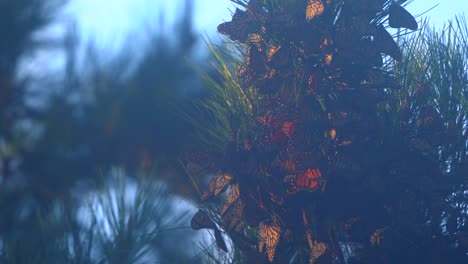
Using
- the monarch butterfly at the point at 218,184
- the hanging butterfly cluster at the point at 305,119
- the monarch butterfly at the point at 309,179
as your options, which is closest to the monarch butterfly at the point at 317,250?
the hanging butterfly cluster at the point at 305,119

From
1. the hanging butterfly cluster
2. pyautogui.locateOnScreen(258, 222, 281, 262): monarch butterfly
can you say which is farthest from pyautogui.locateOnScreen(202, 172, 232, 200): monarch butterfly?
pyautogui.locateOnScreen(258, 222, 281, 262): monarch butterfly

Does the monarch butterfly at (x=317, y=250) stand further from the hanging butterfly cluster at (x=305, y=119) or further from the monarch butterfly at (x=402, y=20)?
the monarch butterfly at (x=402, y=20)

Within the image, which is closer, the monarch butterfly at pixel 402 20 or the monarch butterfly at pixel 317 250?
the monarch butterfly at pixel 317 250

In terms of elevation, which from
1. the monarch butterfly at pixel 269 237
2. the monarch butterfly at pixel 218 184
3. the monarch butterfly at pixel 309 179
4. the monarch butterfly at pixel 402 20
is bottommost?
the monarch butterfly at pixel 269 237

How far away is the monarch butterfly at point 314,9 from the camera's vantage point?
1.86 metres

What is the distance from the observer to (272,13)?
6.40 feet

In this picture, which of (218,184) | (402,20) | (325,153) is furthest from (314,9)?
(218,184)

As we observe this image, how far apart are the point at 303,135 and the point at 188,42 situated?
7.96ft

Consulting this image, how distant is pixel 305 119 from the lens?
183 cm

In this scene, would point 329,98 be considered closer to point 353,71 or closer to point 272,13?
point 353,71

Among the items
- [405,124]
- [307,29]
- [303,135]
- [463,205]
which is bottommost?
[463,205]

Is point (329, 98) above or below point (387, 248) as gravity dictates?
above

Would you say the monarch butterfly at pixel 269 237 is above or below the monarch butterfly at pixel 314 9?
below

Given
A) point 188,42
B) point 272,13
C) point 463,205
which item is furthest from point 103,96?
point 463,205
